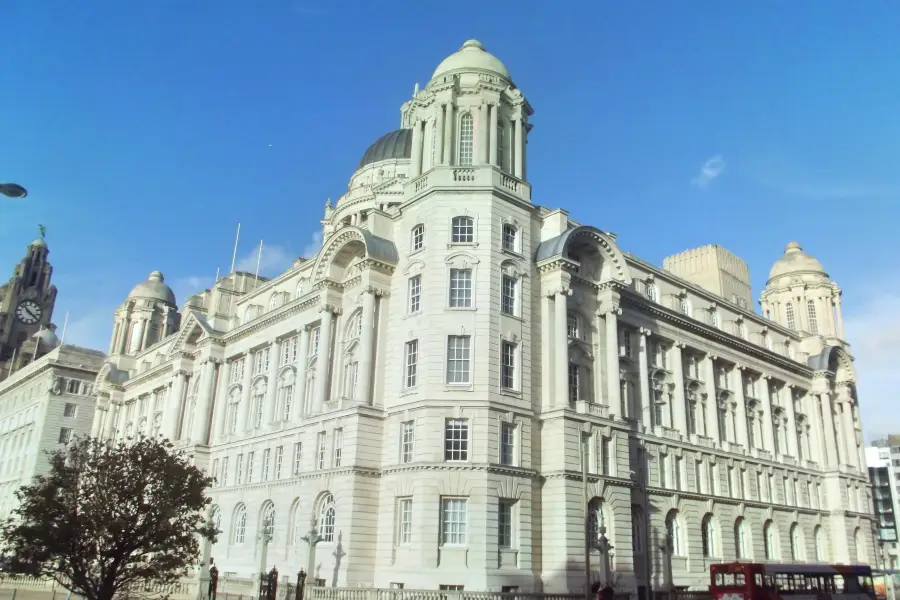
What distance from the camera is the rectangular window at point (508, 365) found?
142 ft

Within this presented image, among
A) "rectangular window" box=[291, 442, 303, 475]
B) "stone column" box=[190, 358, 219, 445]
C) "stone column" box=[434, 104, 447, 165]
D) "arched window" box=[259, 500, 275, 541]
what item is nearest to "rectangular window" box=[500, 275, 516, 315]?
"stone column" box=[434, 104, 447, 165]

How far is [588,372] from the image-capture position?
1927 inches

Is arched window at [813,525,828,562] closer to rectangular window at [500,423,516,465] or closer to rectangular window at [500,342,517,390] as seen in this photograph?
rectangular window at [500,423,516,465]

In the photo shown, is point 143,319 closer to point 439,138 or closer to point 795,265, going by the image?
point 439,138

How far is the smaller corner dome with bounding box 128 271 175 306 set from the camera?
97.0m

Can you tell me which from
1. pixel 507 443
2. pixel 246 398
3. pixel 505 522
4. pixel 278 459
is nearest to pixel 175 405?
pixel 246 398

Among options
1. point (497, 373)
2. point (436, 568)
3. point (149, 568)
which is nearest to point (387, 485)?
point (436, 568)

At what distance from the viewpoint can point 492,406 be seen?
1635 inches

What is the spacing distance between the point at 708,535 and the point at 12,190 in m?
51.6

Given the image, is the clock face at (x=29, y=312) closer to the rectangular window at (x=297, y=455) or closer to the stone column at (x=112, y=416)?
the stone column at (x=112, y=416)

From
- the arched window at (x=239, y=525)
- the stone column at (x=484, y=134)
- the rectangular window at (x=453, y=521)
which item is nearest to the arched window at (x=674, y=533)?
the rectangular window at (x=453, y=521)

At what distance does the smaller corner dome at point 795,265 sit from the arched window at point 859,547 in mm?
25796

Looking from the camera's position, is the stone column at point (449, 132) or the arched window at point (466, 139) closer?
the stone column at point (449, 132)

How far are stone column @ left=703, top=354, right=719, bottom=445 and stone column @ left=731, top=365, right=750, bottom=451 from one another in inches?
99.8
